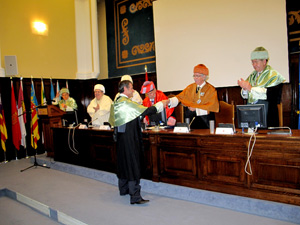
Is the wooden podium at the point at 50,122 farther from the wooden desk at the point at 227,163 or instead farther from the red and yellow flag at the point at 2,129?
the wooden desk at the point at 227,163

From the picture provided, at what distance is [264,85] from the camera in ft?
9.75

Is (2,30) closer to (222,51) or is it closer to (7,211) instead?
(7,211)

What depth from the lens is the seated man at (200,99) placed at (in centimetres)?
358

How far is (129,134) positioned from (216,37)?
3.41m

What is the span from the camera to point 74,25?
787 centimetres

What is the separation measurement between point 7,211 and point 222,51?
477cm

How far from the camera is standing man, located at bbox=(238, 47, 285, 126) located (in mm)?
2934

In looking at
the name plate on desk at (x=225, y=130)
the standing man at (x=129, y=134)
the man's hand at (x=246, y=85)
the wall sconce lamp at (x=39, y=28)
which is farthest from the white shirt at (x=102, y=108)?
the wall sconce lamp at (x=39, y=28)

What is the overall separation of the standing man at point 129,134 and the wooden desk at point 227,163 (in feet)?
1.52

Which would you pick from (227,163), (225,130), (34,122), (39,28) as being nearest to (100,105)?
(34,122)

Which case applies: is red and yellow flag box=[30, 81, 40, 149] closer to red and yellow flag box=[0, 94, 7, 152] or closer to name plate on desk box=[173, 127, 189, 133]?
red and yellow flag box=[0, 94, 7, 152]

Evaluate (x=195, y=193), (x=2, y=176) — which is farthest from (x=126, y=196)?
(x=2, y=176)

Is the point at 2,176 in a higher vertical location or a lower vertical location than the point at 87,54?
lower

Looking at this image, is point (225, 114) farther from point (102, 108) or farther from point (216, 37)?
point (102, 108)
